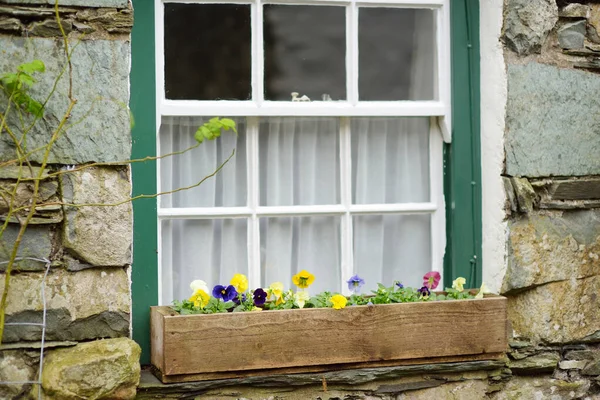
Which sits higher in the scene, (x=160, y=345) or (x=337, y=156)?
(x=337, y=156)

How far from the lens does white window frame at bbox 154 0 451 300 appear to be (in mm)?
3129

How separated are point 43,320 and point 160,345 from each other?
39 centimetres

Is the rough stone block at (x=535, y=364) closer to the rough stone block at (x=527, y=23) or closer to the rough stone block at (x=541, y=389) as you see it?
the rough stone block at (x=541, y=389)

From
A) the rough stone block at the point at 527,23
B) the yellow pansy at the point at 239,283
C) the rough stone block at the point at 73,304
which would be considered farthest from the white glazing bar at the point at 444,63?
the rough stone block at the point at 73,304

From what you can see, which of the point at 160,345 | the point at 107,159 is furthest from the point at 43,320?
the point at 107,159

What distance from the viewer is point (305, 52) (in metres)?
3.29

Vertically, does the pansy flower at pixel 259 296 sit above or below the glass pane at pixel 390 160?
below

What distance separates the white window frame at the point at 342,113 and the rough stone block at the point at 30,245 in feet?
1.51

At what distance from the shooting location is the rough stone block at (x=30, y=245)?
275 cm

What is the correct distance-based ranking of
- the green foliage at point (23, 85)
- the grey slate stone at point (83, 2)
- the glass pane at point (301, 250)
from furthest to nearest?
the glass pane at point (301, 250) → the grey slate stone at point (83, 2) → the green foliage at point (23, 85)

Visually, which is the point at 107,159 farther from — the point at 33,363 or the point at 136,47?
the point at 33,363

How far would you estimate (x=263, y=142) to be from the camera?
3.26 meters

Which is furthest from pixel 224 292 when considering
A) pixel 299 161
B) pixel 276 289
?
pixel 299 161

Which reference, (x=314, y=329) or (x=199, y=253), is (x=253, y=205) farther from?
(x=314, y=329)
